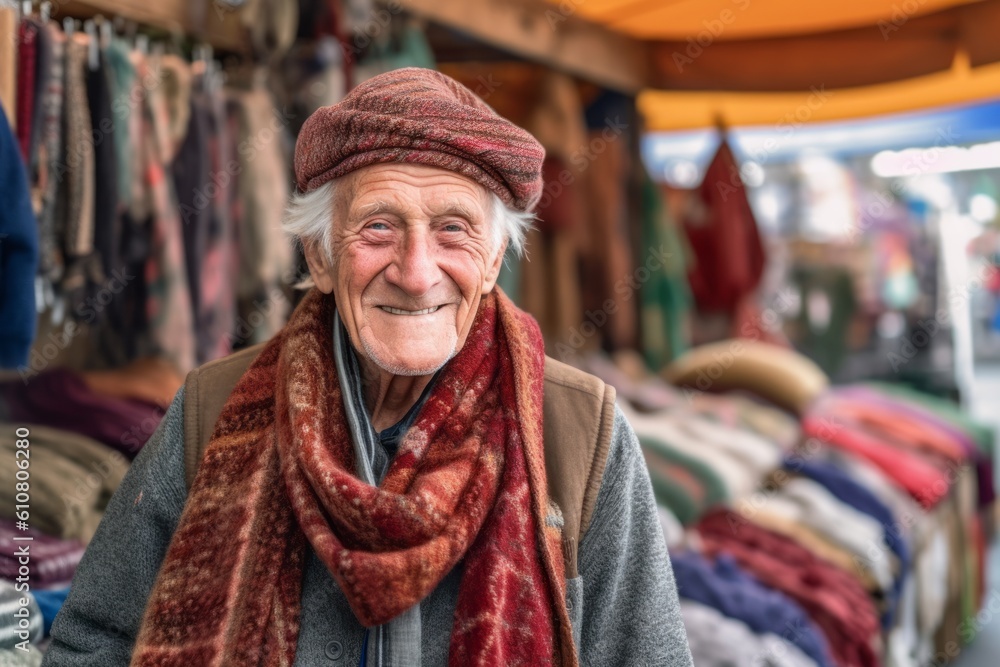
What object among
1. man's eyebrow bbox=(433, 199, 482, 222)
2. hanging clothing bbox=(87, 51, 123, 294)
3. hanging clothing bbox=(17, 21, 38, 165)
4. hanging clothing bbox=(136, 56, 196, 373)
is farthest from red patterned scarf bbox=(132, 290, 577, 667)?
hanging clothing bbox=(136, 56, 196, 373)

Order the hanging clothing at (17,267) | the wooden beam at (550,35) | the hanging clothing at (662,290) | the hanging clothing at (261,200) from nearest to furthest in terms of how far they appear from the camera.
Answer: the hanging clothing at (17,267), the hanging clothing at (261,200), the wooden beam at (550,35), the hanging clothing at (662,290)

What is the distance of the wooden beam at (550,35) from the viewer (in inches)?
148

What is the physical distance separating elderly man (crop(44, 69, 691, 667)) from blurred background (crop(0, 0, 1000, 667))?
0.64 meters

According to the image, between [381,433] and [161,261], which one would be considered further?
[161,261]

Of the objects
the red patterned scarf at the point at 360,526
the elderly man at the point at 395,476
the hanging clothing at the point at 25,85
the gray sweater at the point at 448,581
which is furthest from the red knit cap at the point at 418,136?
the hanging clothing at the point at 25,85

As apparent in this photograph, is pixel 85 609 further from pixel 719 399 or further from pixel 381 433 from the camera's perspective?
pixel 719 399

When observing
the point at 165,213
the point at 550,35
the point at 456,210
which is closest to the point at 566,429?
the point at 456,210

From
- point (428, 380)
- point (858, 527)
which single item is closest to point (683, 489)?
point (858, 527)

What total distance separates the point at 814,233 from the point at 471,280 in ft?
20.9

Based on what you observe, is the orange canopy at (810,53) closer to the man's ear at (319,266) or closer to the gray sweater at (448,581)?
the man's ear at (319,266)

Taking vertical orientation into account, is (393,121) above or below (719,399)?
above

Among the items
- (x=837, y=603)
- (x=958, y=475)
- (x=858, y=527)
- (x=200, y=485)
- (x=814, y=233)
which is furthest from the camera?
(x=814, y=233)

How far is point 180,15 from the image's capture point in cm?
325

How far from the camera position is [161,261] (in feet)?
9.83
